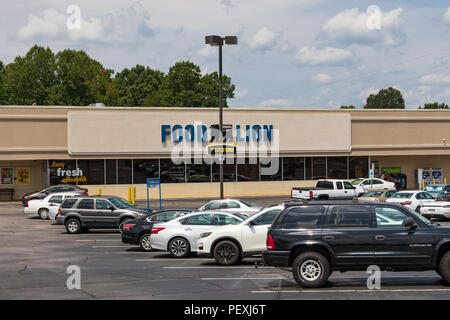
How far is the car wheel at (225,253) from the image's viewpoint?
17516 millimetres

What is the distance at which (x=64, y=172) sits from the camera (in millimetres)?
46031

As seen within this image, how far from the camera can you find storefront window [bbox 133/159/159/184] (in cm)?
4750

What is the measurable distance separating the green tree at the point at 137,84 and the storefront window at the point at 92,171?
202 feet

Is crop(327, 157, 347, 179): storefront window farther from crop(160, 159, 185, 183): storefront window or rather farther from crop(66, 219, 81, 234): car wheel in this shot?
crop(66, 219, 81, 234): car wheel

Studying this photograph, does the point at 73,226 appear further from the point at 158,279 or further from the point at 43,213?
the point at 158,279

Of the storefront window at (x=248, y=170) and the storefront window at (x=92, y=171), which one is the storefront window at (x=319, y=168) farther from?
the storefront window at (x=92, y=171)

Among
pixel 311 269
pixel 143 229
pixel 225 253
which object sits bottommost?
pixel 225 253

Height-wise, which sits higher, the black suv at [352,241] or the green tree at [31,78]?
the green tree at [31,78]

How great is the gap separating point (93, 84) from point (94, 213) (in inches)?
2946

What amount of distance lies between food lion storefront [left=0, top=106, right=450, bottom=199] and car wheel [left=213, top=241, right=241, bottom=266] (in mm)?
26565

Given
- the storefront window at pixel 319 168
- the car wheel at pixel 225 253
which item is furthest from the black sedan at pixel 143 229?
the storefront window at pixel 319 168

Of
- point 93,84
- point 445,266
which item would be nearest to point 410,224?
point 445,266
